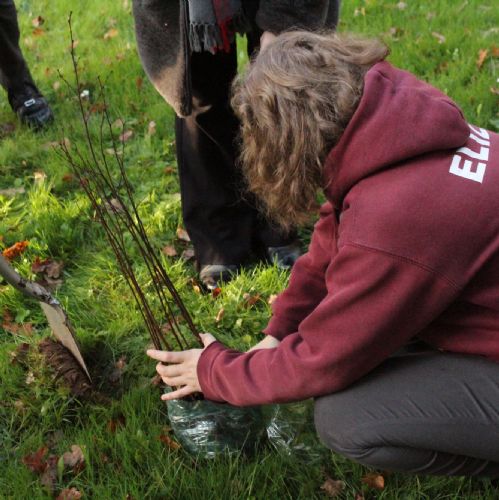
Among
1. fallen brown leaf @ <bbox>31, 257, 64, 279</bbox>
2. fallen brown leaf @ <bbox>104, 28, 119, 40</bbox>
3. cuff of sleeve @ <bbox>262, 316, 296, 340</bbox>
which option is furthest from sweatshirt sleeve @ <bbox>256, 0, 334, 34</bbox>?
fallen brown leaf @ <bbox>104, 28, 119, 40</bbox>

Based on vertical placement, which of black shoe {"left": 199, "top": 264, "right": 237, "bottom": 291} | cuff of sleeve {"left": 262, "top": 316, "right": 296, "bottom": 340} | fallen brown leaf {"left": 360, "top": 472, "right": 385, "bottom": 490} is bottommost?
black shoe {"left": 199, "top": 264, "right": 237, "bottom": 291}

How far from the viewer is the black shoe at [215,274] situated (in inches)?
111

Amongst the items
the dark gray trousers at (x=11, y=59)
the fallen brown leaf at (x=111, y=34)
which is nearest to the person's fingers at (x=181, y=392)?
the dark gray trousers at (x=11, y=59)

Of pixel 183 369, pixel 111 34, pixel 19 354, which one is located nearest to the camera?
pixel 183 369

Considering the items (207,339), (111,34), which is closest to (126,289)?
(207,339)

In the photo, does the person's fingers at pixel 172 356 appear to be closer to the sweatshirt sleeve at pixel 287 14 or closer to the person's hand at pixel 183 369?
the person's hand at pixel 183 369

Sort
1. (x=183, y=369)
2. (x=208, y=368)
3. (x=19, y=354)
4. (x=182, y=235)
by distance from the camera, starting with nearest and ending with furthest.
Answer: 1. (x=208, y=368)
2. (x=183, y=369)
3. (x=19, y=354)
4. (x=182, y=235)

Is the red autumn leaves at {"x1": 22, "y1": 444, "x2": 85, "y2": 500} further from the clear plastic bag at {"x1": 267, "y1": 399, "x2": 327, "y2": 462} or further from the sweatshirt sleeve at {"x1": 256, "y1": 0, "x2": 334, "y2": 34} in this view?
the sweatshirt sleeve at {"x1": 256, "y1": 0, "x2": 334, "y2": 34}

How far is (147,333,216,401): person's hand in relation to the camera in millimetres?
1863

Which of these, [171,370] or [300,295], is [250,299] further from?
[171,370]

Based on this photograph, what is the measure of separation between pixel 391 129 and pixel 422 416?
0.74 metres

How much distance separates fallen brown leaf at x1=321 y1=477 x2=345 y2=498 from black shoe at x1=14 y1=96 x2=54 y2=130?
9.67 feet

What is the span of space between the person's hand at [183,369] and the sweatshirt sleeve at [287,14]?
42.0 inches

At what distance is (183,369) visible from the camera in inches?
74.4
